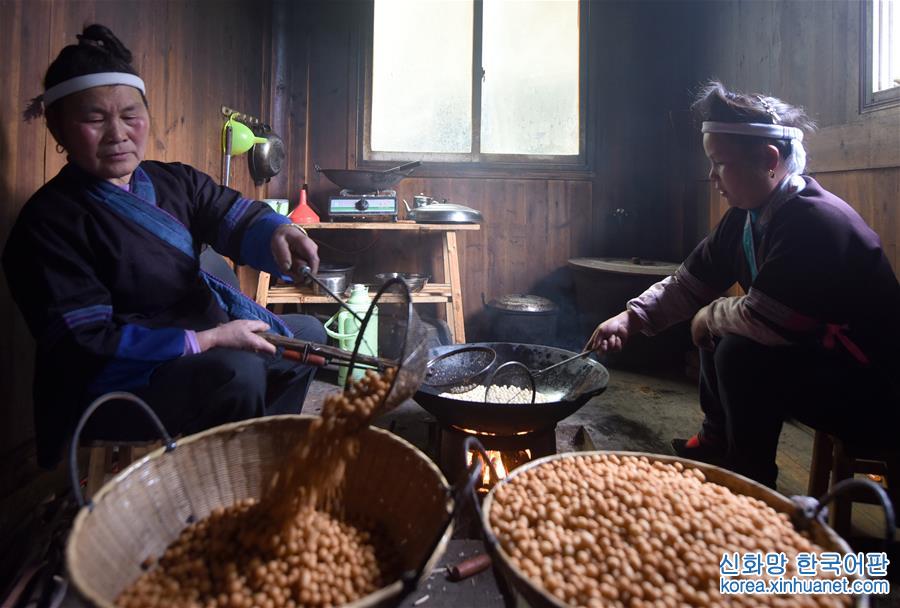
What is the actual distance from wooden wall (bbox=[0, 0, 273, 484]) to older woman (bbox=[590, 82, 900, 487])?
7.23ft

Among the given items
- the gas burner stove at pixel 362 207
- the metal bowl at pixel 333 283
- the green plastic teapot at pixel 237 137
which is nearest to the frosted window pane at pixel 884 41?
the gas burner stove at pixel 362 207

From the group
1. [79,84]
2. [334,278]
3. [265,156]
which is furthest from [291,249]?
[265,156]

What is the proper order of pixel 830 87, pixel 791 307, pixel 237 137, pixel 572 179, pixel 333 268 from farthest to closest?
pixel 572 179, pixel 333 268, pixel 237 137, pixel 830 87, pixel 791 307

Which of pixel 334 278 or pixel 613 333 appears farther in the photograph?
pixel 334 278

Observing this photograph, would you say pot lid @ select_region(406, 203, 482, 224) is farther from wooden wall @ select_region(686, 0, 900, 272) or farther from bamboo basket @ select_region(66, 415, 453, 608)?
bamboo basket @ select_region(66, 415, 453, 608)

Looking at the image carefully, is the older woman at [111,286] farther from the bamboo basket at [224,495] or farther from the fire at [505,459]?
the fire at [505,459]

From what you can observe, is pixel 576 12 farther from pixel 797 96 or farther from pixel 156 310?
pixel 156 310

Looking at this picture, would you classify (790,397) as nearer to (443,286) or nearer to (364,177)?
(443,286)

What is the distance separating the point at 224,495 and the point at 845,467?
1.76m

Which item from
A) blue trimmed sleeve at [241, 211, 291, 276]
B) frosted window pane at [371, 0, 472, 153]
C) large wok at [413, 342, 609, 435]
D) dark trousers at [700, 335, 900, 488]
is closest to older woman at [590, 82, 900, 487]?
dark trousers at [700, 335, 900, 488]

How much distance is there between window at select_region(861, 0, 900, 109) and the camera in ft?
8.09

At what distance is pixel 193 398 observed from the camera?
1393mm

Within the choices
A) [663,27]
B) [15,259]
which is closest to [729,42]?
[663,27]

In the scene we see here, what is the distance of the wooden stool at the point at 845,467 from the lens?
1.55m
